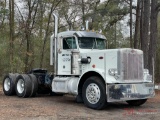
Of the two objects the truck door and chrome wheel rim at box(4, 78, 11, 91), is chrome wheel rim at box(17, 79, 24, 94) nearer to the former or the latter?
chrome wheel rim at box(4, 78, 11, 91)

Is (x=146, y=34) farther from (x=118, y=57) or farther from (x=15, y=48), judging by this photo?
(x=15, y=48)

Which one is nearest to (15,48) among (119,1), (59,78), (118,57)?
(119,1)

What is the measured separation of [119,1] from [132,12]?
228 centimetres

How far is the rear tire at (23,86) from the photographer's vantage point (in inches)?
471

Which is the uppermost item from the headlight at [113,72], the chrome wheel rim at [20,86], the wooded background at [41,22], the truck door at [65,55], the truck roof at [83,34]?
the wooded background at [41,22]

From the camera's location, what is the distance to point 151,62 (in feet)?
52.4

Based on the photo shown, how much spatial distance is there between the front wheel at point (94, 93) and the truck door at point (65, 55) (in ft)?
4.14

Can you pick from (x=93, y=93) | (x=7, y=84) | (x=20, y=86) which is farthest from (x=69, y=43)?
(x=7, y=84)

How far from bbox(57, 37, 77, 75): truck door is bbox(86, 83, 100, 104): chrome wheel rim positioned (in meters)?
1.36

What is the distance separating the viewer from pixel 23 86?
12.4m

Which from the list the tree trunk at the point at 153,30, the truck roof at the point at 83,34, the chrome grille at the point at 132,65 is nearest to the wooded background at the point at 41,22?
the tree trunk at the point at 153,30

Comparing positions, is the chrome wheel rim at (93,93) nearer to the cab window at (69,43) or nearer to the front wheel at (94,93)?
the front wheel at (94,93)

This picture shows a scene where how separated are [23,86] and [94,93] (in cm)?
428

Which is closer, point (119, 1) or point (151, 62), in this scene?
point (151, 62)
